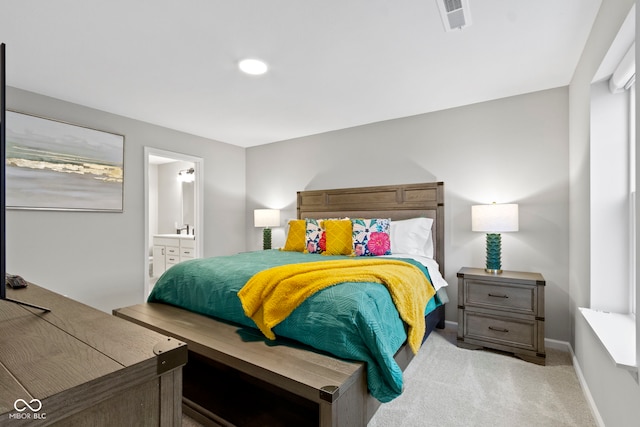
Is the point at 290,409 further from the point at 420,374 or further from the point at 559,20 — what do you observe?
the point at 559,20

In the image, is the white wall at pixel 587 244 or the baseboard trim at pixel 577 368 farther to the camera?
the baseboard trim at pixel 577 368

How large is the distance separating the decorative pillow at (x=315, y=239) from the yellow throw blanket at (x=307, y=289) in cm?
127

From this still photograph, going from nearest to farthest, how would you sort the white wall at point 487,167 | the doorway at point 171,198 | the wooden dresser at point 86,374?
the wooden dresser at point 86,374 < the white wall at point 487,167 < the doorway at point 171,198

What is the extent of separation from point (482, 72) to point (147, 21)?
252 cm

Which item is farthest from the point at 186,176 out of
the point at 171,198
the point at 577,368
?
the point at 577,368

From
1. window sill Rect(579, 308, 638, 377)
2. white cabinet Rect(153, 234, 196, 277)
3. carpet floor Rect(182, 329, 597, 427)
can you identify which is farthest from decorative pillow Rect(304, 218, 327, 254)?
window sill Rect(579, 308, 638, 377)

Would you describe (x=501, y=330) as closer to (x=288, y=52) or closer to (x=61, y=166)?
(x=288, y=52)

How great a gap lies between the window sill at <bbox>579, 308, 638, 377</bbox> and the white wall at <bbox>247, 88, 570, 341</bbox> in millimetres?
1073

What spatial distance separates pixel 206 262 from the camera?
8.51 feet

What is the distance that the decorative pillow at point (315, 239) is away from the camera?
3518 millimetres

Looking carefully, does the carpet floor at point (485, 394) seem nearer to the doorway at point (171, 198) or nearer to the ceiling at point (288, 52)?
the ceiling at point (288, 52)

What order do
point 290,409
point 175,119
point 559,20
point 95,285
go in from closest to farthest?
point 290,409 → point 559,20 → point 95,285 → point 175,119

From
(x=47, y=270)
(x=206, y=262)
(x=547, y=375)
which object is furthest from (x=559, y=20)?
(x=47, y=270)

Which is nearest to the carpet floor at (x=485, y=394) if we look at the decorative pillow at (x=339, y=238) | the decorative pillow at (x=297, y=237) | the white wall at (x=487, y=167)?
the white wall at (x=487, y=167)
